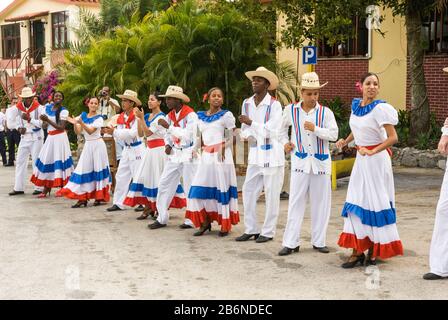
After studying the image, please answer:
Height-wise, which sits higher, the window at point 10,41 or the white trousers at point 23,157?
the window at point 10,41

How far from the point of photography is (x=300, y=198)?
7.98 metres

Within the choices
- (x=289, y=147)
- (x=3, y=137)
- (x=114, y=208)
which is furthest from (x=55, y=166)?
(x=3, y=137)

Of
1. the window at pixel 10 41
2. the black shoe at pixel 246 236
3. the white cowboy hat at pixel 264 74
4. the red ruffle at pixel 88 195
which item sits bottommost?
the black shoe at pixel 246 236

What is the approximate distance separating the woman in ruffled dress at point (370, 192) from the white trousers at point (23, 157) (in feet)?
26.0

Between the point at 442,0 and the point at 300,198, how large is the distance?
315 inches

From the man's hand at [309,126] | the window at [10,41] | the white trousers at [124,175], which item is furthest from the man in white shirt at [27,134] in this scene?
the window at [10,41]

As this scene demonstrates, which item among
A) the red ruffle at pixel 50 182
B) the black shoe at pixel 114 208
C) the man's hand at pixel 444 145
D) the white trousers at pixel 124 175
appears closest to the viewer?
the man's hand at pixel 444 145

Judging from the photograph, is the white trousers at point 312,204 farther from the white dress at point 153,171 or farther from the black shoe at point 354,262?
the white dress at point 153,171

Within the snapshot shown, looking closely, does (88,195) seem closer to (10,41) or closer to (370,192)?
(370,192)

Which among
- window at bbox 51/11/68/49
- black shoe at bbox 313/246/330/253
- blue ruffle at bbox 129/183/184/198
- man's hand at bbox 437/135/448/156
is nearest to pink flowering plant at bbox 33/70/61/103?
blue ruffle at bbox 129/183/184/198

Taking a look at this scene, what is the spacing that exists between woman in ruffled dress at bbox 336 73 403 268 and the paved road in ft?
0.75

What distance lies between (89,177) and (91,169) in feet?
0.49

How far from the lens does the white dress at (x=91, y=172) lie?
1166 cm

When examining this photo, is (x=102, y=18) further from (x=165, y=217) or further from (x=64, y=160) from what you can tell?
(x=165, y=217)
